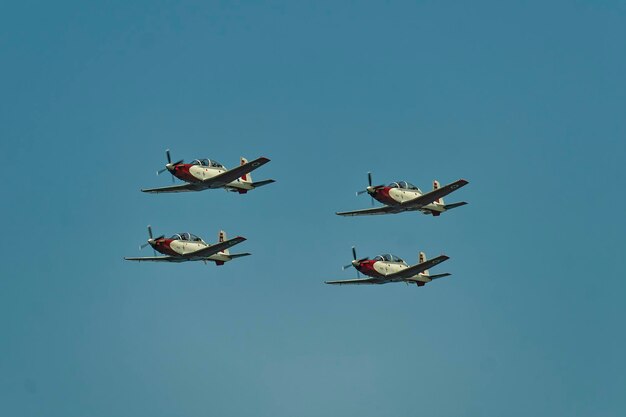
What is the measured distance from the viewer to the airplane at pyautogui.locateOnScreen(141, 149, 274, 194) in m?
138

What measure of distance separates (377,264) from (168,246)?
1822cm

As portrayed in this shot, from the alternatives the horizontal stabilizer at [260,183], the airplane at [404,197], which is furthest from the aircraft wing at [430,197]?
the horizontal stabilizer at [260,183]

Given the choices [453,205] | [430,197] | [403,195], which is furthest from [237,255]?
[453,205]

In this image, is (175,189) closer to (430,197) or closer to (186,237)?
(186,237)

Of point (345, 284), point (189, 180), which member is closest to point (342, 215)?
point (345, 284)

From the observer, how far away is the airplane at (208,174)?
13775cm

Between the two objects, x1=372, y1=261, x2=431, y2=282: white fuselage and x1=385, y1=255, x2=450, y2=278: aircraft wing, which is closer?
x1=385, y1=255, x2=450, y2=278: aircraft wing

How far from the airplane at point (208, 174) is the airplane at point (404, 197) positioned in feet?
32.0

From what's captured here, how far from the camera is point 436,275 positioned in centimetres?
14525

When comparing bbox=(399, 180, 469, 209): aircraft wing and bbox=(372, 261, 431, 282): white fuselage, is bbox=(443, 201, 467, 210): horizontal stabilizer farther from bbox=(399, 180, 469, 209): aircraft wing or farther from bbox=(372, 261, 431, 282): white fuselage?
bbox=(372, 261, 431, 282): white fuselage

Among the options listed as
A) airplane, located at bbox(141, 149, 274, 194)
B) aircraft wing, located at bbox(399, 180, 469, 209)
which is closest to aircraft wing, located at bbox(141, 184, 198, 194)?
airplane, located at bbox(141, 149, 274, 194)

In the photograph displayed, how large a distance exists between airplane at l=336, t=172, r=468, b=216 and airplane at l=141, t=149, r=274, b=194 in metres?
9.74

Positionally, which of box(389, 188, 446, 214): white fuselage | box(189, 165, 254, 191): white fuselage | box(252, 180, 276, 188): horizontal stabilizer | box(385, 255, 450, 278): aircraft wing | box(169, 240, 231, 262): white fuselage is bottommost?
box(385, 255, 450, 278): aircraft wing

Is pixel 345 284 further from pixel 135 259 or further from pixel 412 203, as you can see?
pixel 135 259
